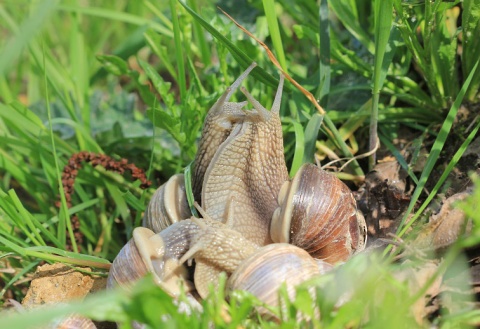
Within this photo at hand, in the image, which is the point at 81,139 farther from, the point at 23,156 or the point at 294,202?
the point at 294,202

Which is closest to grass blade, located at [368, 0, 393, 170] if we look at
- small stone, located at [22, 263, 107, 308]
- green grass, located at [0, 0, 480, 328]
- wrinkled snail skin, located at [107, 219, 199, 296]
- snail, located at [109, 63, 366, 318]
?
green grass, located at [0, 0, 480, 328]

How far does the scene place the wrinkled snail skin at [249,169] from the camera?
2924 mm

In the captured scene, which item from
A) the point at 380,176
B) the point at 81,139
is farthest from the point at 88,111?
the point at 380,176

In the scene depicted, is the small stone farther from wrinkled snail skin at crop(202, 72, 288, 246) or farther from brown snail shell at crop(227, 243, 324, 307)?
brown snail shell at crop(227, 243, 324, 307)

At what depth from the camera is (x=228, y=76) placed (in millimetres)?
3615

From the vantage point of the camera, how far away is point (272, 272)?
2.29m

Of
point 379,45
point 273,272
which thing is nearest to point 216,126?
point 379,45

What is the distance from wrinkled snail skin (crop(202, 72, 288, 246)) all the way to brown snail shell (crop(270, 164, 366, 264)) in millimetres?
199

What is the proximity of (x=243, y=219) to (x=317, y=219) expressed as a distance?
1.29 ft

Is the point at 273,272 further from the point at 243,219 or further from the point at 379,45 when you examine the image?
the point at 379,45

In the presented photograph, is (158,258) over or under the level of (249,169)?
under

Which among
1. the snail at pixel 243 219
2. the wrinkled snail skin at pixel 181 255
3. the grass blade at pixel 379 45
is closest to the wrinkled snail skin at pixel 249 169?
the snail at pixel 243 219

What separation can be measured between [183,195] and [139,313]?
1.27 m

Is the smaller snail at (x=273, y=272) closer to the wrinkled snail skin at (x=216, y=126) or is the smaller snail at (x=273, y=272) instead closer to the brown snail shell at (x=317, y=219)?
the brown snail shell at (x=317, y=219)
